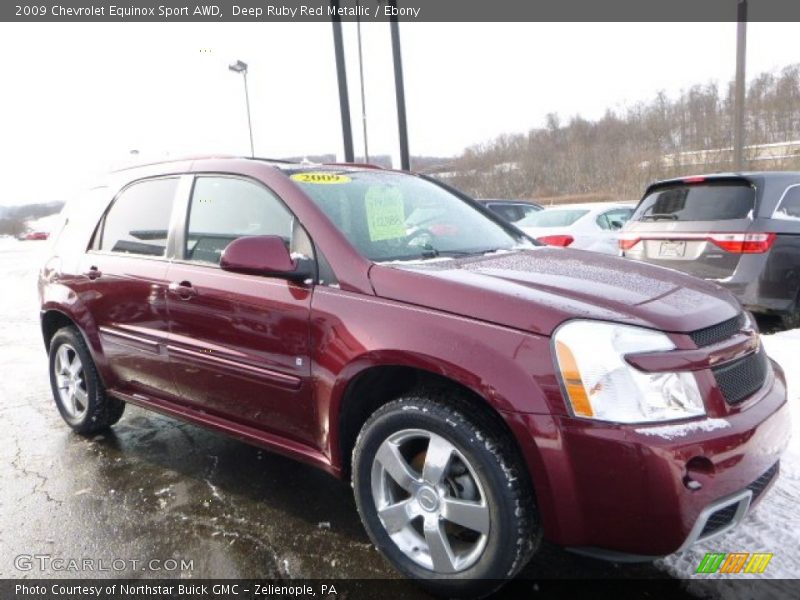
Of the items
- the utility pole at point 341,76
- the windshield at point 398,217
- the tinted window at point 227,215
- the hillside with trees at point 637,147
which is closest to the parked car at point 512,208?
the utility pole at point 341,76

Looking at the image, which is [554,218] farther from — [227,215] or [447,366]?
[447,366]

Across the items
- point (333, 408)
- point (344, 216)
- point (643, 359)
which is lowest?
point (333, 408)

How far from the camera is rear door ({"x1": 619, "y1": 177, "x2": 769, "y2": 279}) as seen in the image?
17.7 ft

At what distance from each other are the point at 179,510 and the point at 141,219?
5.76ft

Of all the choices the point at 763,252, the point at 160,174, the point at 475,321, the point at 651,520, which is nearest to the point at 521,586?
the point at 651,520

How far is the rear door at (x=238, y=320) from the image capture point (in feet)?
8.64

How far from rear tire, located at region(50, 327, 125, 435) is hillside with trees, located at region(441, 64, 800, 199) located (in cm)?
4119

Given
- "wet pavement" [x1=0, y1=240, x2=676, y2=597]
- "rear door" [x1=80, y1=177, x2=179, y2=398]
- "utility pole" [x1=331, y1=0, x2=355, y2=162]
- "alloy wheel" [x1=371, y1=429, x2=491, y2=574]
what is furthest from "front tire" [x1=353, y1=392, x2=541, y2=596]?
"utility pole" [x1=331, y1=0, x2=355, y2=162]

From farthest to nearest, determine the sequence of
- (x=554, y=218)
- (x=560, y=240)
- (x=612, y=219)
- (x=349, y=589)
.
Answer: (x=554, y=218)
(x=612, y=219)
(x=560, y=240)
(x=349, y=589)

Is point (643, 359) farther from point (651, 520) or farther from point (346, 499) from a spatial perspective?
point (346, 499)

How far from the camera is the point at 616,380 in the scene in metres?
1.91

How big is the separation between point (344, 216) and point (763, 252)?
434cm

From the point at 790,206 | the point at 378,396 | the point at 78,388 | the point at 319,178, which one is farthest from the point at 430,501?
the point at 790,206

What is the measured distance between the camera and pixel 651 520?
1.86 meters
